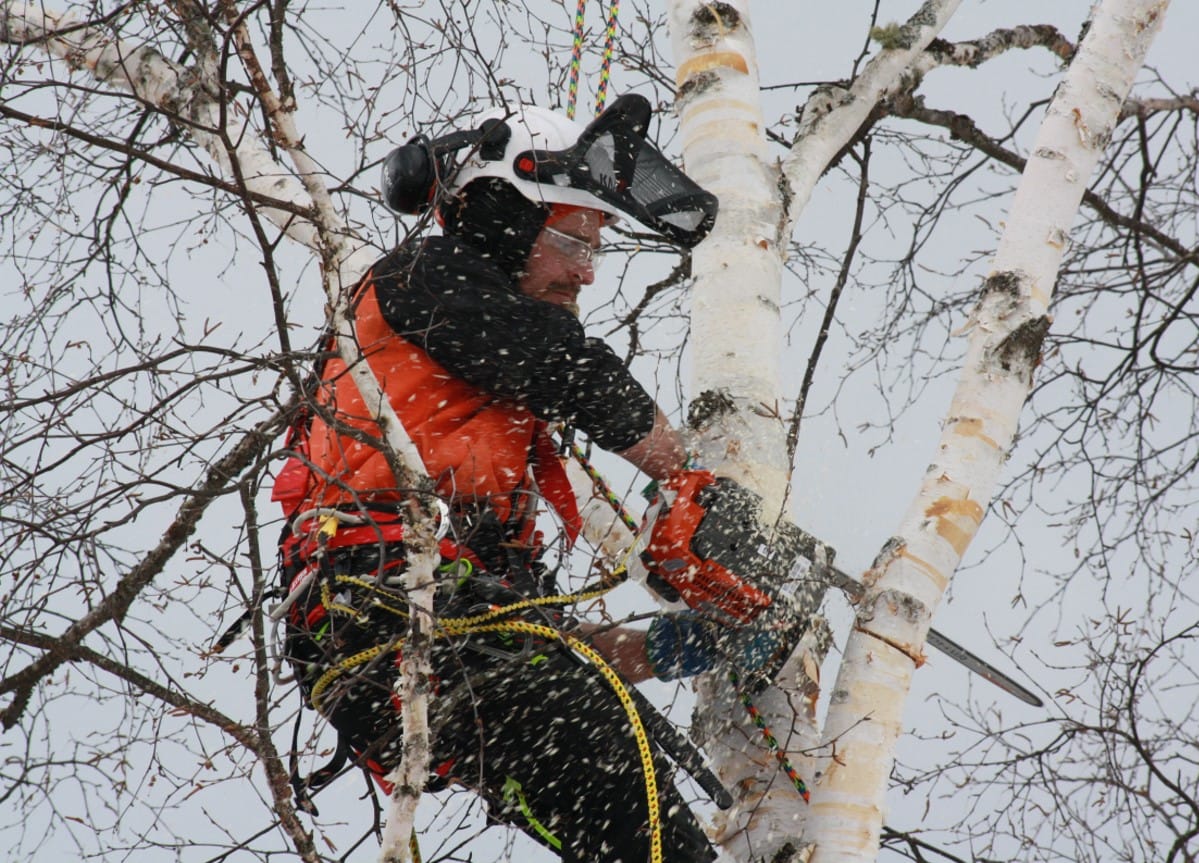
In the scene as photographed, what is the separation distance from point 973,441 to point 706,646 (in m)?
0.93

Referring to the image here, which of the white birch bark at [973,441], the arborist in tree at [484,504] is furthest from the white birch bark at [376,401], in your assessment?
the white birch bark at [973,441]

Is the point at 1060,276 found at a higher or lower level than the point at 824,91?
higher

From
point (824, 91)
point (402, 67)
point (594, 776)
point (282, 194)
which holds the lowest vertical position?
point (594, 776)

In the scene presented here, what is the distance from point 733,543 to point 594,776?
59cm

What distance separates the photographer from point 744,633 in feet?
9.91

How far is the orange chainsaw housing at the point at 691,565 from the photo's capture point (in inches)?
113

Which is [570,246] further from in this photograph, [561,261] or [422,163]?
[422,163]

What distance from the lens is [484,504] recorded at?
8.88ft

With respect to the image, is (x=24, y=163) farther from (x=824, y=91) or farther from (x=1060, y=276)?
(x=1060, y=276)

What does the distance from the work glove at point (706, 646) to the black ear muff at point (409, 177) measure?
108cm

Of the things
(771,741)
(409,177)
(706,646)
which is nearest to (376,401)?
(409,177)

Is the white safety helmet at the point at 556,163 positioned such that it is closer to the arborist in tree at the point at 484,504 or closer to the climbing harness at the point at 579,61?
the arborist in tree at the point at 484,504

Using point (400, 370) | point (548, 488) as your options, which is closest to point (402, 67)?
point (400, 370)

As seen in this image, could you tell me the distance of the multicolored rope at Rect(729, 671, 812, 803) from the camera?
3.00 m
